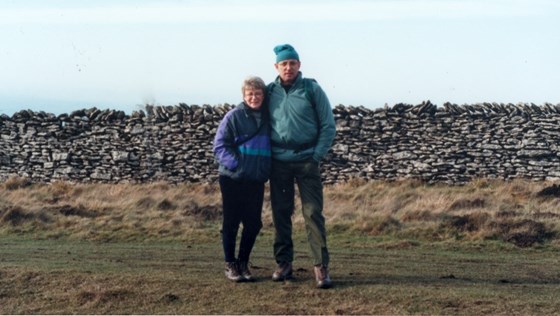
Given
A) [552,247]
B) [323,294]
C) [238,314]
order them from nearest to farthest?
[238,314], [323,294], [552,247]

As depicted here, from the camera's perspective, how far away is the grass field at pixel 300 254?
8.45 m

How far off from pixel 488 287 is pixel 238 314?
289 cm

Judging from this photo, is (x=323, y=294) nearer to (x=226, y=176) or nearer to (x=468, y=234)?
(x=226, y=176)

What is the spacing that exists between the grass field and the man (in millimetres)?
662

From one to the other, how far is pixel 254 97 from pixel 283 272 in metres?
1.86

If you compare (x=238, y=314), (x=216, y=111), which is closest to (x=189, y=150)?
(x=216, y=111)

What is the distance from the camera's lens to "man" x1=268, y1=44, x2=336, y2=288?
28.7 ft

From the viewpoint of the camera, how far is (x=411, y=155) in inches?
935

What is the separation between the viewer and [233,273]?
9.13 m

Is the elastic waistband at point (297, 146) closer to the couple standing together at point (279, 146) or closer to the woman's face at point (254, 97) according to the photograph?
→ the couple standing together at point (279, 146)

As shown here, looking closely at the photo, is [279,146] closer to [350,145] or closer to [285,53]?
[285,53]

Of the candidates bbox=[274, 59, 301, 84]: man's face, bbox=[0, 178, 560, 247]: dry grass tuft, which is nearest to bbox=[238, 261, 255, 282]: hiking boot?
bbox=[274, 59, 301, 84]: man's face

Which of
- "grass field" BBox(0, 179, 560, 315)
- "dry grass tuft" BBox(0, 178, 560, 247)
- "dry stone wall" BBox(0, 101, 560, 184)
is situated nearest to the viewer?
"grass field" BBox(0, 179, 560, 315)

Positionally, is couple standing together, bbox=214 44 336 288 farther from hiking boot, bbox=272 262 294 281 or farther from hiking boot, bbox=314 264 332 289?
hiking boot, bbox=272 262 294 281
